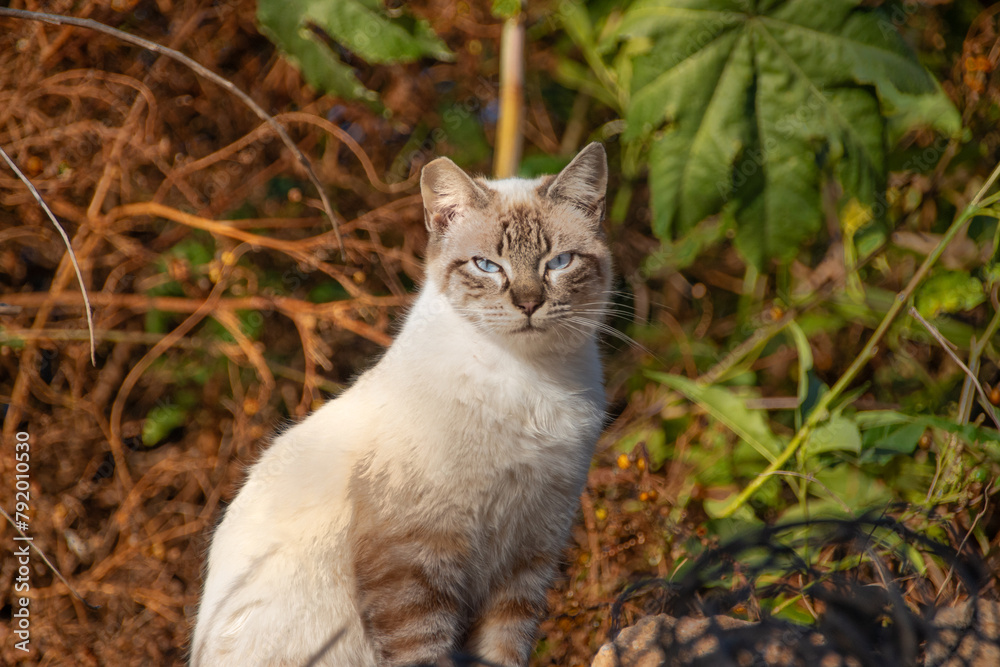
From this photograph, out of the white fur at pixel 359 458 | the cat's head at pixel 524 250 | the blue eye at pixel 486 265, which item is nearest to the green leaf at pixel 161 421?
the white fur at pixel 359 458

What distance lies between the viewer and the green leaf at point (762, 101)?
8.03ft

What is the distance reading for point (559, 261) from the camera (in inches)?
71.2

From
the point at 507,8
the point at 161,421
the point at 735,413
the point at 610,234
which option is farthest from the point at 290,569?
the point at 610,234

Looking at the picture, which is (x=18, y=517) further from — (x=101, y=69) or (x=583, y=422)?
(x=583, y=422)

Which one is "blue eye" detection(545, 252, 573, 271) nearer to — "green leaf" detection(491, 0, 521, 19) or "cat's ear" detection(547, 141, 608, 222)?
"cat's ear" detection(547, 141, 608, 222)

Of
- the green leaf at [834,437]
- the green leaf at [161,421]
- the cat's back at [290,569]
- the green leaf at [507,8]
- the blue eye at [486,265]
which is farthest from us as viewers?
the green leaf at [161,421]

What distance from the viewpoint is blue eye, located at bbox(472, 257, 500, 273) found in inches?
70.5

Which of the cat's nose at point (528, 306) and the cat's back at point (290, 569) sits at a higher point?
Answer: the cat's nose at point (528, 306)

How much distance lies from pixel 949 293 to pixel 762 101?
0.90 meters

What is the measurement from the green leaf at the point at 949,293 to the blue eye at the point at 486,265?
5.29 ft

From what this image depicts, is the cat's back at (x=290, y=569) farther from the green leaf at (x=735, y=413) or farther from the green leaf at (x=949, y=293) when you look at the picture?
the green leaf at (x=949, y=293)

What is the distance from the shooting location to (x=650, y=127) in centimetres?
253

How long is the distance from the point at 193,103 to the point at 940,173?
301 centimetres

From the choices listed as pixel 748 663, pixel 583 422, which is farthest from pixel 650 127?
pixel 748 663
